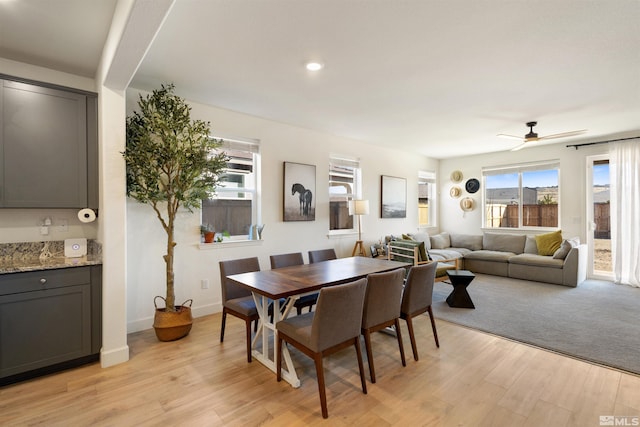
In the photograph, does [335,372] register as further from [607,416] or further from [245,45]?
[245,45]

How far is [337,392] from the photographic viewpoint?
2.17 meters

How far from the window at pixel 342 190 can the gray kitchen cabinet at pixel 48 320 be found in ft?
11.4

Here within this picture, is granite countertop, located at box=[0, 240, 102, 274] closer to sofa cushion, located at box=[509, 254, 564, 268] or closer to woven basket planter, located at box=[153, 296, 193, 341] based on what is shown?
woven basket planter, located at box=[153, 296, 193, 341]

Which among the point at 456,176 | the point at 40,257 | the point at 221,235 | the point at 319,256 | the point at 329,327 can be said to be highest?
the point at 456,176

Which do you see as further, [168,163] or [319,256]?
[319,256]

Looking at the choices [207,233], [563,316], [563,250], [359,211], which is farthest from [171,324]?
[563,250]

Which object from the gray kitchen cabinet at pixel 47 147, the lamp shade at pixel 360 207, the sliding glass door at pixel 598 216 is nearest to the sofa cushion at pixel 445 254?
the lamp shade at pixel 360 207

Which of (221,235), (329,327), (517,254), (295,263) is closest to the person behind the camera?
(329,327)

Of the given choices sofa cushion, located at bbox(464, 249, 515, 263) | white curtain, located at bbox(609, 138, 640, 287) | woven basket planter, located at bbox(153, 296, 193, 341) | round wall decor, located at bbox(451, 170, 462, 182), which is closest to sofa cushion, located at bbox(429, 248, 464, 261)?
sofa cushion, located at bbox(464, 249, 515, 263)

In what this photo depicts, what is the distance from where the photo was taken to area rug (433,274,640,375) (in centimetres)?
284

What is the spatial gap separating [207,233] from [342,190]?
2.63 metres

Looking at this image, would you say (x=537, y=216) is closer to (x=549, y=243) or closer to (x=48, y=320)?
(x=549, y=243)

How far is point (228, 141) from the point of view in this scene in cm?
399

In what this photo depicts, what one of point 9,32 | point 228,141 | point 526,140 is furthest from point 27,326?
point 526,140
